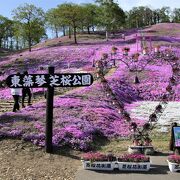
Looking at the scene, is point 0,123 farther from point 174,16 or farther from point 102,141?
point 174,16

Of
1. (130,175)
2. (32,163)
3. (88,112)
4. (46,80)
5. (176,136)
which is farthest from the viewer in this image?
(88,112)

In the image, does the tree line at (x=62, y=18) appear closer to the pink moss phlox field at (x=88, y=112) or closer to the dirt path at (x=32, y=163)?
the pink moss phlox field at (x=88, y=112)

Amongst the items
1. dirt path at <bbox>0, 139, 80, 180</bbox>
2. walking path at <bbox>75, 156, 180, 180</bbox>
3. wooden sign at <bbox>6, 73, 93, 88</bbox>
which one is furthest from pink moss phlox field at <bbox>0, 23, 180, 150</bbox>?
walking path at <bbox>75, 156, 180, 180</bbox>

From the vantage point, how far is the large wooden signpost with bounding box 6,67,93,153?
16047mm

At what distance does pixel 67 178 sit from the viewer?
13.5 meters

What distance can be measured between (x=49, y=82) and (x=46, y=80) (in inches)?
5.5

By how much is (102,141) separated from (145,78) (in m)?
21.6

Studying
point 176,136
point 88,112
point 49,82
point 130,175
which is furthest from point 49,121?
point 88,112

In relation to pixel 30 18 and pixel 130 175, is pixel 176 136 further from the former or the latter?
pixel 30 18

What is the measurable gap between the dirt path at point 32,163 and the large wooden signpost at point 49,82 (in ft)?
2.27

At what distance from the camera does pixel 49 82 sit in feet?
53.4

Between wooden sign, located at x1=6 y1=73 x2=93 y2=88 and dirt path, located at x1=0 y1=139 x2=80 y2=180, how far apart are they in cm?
257

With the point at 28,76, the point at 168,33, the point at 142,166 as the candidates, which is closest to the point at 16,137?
the point at 28,76

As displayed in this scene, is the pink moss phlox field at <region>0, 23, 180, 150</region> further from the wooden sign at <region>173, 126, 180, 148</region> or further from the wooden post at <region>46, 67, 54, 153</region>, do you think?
the wooden sign at <region>173, 126, 180, 148</region>
